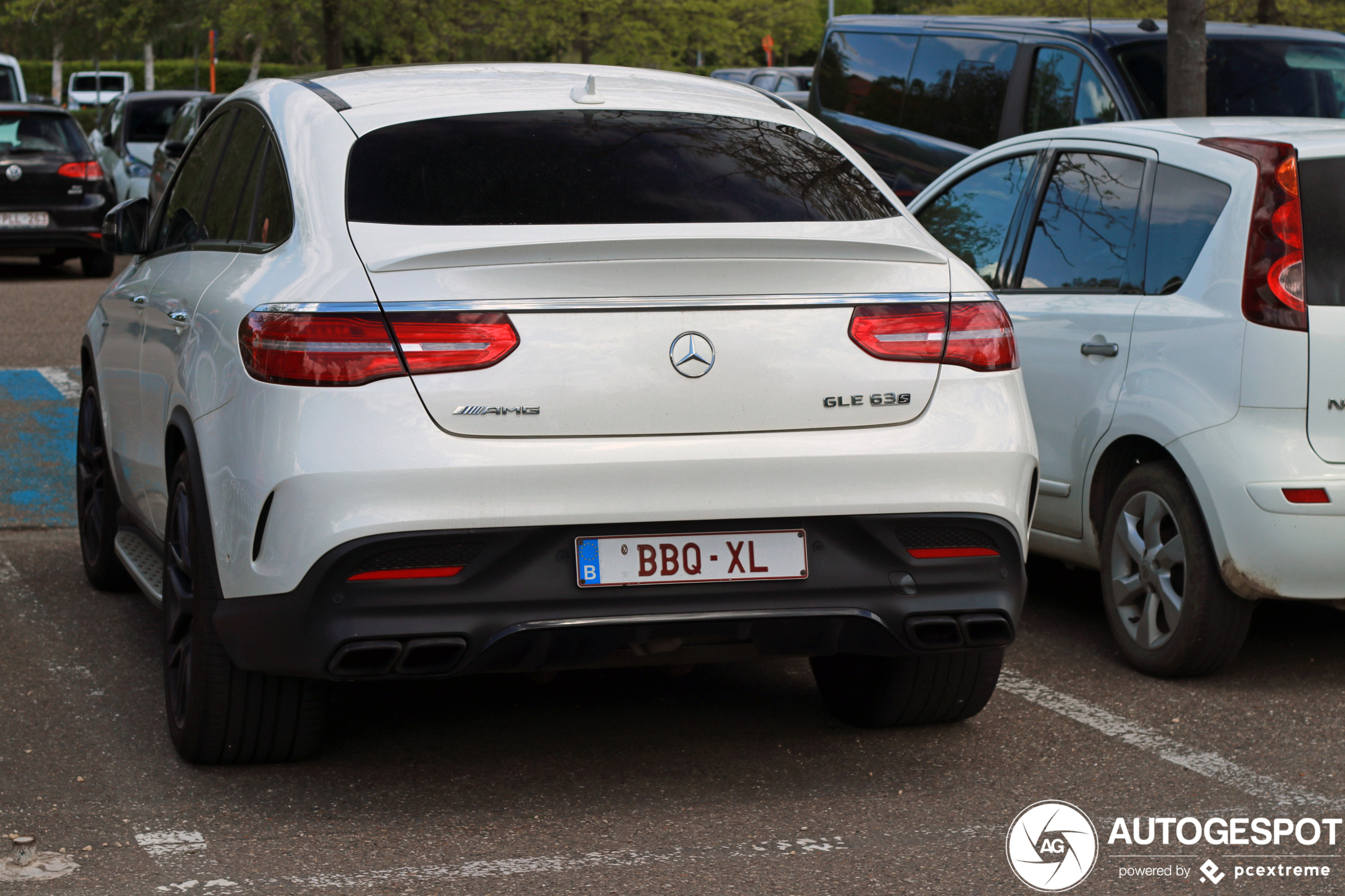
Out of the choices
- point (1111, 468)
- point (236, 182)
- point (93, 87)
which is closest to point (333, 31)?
point (236, 182)

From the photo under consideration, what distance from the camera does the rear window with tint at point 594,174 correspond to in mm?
3994

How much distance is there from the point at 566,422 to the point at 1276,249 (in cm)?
228

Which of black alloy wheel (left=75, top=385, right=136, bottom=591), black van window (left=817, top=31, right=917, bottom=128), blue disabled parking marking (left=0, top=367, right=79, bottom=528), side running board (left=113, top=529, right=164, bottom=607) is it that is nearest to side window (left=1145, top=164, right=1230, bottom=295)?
side running board (left=113, top=529, right=164, bottom=607)

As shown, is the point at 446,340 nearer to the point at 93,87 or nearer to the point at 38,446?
the point at 38,446

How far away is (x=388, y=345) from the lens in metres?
3.68

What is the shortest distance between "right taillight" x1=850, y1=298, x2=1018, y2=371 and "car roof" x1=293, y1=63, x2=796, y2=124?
0.91m

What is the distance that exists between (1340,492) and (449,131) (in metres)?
2.61

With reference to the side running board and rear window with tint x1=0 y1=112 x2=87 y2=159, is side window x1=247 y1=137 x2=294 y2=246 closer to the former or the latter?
the side running board

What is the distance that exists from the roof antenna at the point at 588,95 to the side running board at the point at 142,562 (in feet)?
5.43

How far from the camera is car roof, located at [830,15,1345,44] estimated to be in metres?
10.0

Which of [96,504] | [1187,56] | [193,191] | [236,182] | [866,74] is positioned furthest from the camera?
[866,74]

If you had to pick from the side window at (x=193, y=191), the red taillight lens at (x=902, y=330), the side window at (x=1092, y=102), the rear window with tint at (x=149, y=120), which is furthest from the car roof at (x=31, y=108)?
the red taillight lens at (x=902, y=330)

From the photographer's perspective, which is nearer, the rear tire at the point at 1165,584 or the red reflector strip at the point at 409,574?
the red reflector strip at the point at 409,574

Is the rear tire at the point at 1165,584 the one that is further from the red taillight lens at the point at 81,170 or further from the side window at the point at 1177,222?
the red taillight lens at the point at 81,170
